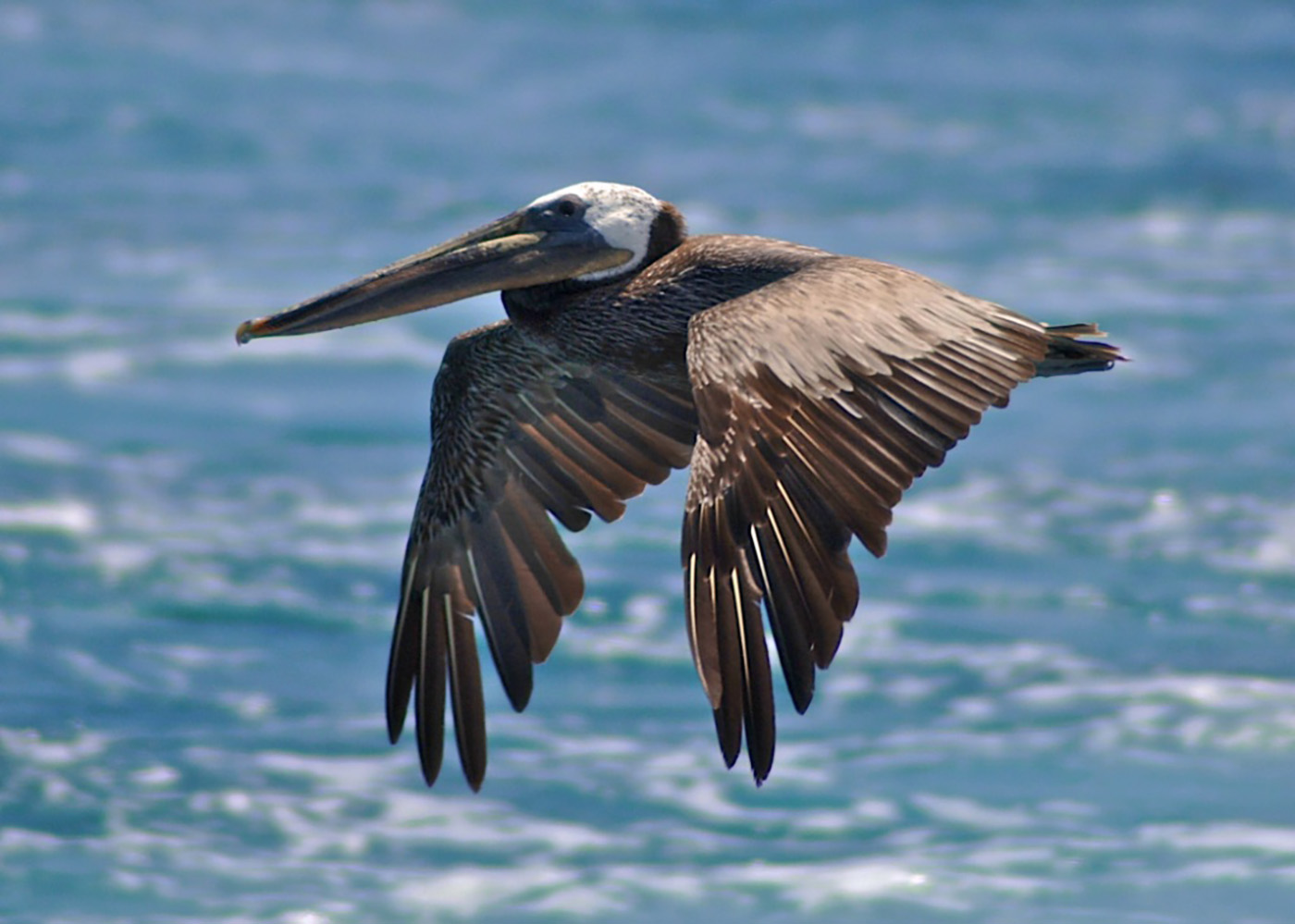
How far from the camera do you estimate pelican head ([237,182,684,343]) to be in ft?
25.9

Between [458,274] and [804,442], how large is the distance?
2.14m

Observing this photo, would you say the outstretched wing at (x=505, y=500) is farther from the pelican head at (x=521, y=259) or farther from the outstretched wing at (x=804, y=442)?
the outstretched wing at (x=804, y=442)

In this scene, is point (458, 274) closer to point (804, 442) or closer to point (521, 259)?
point (521, 259)

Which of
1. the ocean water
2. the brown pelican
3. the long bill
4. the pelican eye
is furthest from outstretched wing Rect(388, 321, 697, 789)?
the ocean water

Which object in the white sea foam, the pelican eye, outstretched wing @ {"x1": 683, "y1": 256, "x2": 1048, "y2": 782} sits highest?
the white sea foam

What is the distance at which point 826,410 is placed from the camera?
21.1ft

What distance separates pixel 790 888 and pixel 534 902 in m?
1.17

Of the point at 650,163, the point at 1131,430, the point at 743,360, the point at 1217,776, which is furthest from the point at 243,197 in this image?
the point at 743,360

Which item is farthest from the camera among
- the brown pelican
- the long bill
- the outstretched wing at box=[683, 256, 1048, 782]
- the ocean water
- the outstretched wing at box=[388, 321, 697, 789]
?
the ocean water

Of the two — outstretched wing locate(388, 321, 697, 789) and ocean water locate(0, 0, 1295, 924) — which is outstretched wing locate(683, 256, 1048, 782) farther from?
ocean water locate(0, 0, 1295, 924)

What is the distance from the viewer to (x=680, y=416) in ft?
26.2

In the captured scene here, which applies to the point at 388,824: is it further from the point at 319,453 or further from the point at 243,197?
the point at 243,197

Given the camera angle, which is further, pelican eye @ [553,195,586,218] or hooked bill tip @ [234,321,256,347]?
pelican eye @ [553,195,586,218]

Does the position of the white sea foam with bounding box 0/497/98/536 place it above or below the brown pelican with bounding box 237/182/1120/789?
above
